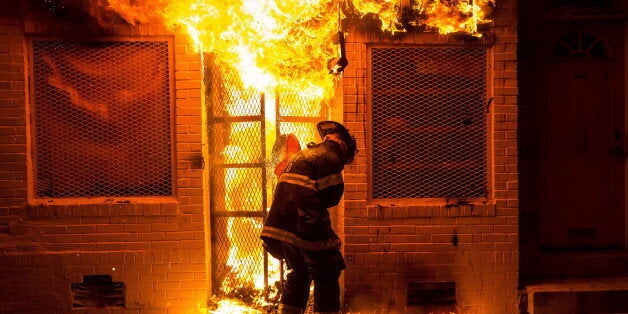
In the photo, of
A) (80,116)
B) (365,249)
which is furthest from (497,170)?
(80,116)

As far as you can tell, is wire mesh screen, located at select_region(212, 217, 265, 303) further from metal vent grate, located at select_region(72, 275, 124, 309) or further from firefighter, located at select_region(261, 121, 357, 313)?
firefighter, located at select_region(261, 121, 357, 313)

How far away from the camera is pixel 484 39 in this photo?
527cm

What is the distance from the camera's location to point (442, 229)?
5.29 metres

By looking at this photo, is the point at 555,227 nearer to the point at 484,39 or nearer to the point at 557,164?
the point at 557,164

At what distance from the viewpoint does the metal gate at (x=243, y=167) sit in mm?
5645

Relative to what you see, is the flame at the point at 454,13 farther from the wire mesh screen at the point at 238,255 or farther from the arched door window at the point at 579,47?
the wire mesh screen at the point at 238,255

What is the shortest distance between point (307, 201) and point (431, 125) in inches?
78.8

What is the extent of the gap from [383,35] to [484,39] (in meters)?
1.15

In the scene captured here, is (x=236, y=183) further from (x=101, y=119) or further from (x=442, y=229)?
(x=442, y=229)

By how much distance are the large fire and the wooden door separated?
1582mm

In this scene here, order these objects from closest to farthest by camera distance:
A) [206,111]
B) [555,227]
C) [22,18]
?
[22,18]
[206,111]
[555,227]

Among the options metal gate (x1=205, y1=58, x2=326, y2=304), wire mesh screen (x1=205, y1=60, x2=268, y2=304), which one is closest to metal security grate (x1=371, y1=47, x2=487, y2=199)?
metal gate (x1=205, y1=58, x2=326, y2=304)

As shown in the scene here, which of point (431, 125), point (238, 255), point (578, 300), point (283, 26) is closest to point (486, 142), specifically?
point (431, 125)

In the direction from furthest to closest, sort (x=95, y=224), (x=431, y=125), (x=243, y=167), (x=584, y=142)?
(x=584, y=142) → (x=243, y=167) → (x=431, y=125) → (x=95, y=224)
